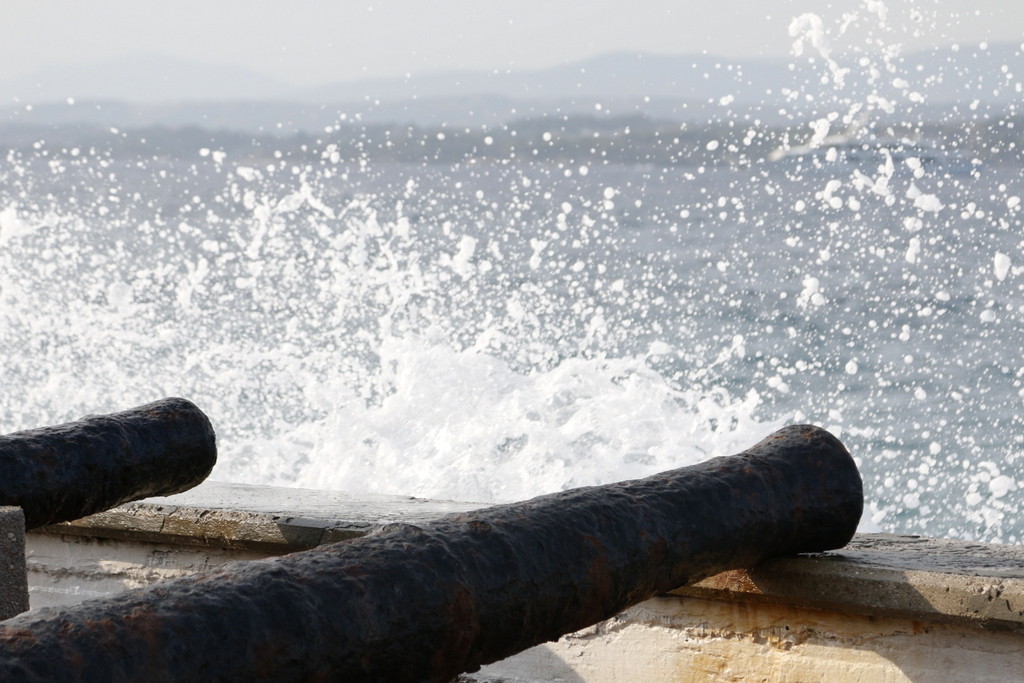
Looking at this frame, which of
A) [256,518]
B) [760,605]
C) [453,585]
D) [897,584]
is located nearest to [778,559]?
[760,605]

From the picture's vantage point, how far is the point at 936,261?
29.6m

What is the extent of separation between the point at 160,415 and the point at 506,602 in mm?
1353

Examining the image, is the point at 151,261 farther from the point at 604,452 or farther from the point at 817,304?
the point at 604,452

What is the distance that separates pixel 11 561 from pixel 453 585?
0.93m

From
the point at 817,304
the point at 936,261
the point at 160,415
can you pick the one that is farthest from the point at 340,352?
the point at 160,415

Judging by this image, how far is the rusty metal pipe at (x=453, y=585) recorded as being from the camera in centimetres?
141

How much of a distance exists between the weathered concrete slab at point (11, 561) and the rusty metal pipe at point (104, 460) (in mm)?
235

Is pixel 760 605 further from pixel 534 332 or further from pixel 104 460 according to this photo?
pixel 534 332

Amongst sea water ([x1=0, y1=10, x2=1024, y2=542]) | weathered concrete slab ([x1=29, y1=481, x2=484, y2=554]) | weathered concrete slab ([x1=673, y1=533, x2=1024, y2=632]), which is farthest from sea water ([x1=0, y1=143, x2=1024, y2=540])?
weathered concrete slab ([x1=673, y1=533, x2=1024, y2=632])

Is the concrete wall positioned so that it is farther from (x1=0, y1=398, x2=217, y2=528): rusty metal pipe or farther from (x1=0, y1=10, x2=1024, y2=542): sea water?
(x1=0, y1=10, x2=1024, y2=542): sea water

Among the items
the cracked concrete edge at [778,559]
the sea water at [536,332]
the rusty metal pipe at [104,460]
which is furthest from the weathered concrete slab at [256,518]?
the sea water at [536,332]

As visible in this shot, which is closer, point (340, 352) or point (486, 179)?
point (340, 352)

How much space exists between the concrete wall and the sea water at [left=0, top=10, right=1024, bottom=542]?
7.69m

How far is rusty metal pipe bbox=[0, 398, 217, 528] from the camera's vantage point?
2.56 meters
